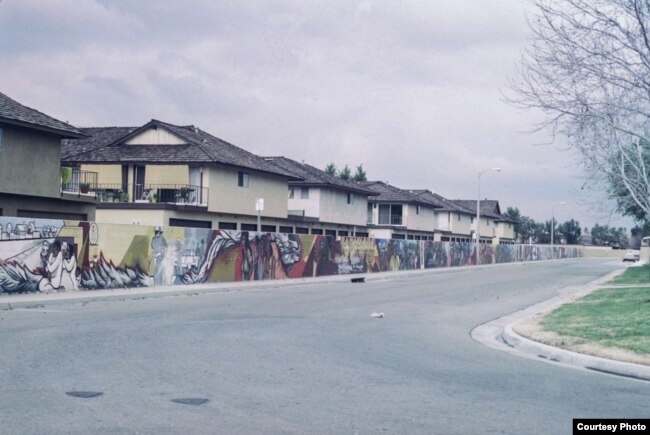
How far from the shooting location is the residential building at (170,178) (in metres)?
43.8

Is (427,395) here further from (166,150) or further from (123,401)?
(166,150)

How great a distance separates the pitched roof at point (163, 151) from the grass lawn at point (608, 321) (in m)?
27.7

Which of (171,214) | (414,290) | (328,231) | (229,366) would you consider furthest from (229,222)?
(229,366)

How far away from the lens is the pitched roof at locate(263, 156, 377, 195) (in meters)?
58.8

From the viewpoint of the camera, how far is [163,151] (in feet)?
151

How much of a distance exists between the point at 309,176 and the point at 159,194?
18.4 metres

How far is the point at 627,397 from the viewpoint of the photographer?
8.97 m

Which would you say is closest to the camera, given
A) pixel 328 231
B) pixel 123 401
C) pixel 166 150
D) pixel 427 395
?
pixel 123 401

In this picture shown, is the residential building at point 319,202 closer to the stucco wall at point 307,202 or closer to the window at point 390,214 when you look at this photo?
the stucco wall at point 307,202

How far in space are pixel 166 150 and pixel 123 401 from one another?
39.4m

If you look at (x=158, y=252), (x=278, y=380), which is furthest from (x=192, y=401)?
(x=158, y=252)

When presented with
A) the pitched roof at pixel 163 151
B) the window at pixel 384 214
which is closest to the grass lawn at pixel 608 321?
the pitched roof at pixel 163 151

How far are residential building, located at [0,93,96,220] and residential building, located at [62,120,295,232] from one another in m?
8.51

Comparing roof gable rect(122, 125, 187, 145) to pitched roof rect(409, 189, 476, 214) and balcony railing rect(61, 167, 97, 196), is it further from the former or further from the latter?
pitched roof rect(409, 189, 476, 214)
